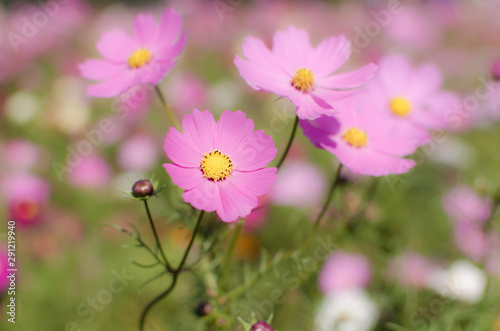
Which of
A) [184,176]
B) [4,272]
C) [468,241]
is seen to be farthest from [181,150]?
[468,241]

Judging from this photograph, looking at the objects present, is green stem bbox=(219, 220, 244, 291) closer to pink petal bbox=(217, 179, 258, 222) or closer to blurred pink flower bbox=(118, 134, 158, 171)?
pink petal bbox=(217, 179, 258, 222)

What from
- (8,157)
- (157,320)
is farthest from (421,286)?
(8,157)

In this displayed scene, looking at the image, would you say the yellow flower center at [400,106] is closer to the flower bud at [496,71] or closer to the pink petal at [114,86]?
the flower bud at [496,71]

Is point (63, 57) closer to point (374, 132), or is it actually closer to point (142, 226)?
point (142, 226)

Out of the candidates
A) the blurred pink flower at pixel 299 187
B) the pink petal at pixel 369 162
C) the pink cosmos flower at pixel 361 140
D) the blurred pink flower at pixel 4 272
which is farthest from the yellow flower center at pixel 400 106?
the blurred pink flower at pixel 4 272

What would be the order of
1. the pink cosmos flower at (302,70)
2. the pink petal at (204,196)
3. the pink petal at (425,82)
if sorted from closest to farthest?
the pink petal at (204,196)
the pink cosmos flower at (302,70)
the pink petal at (425,82)

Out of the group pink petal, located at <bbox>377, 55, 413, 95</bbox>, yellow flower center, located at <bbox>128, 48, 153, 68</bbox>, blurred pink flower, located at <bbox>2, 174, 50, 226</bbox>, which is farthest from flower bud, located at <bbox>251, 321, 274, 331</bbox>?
blurred pink flower, located at <bbox>2, 174, 50, 226</bbox>

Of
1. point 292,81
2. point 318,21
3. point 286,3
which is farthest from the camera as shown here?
point 286,3

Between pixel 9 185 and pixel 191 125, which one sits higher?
pixel 191 125
